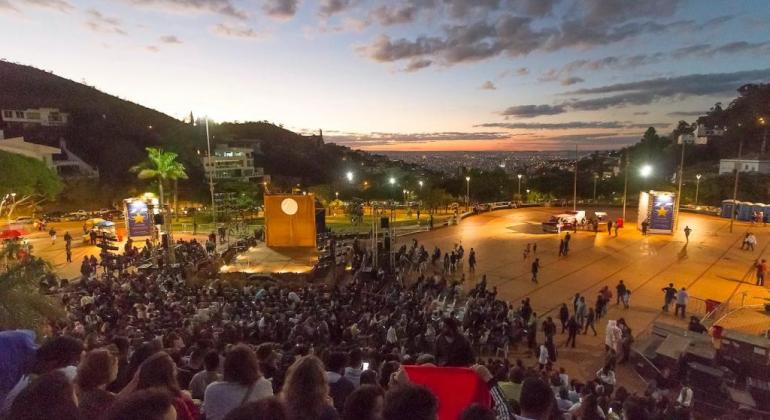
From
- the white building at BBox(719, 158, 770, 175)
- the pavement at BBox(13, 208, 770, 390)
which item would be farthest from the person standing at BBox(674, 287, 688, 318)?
the white building at BBox(719, 158, 770, 175)

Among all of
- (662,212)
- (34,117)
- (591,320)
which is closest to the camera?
(591,320)

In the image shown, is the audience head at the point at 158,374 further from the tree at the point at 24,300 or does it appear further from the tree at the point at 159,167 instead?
the tree at the point at 159,167

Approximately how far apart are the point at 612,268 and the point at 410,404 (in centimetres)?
2505

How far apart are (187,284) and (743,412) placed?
60.1ft

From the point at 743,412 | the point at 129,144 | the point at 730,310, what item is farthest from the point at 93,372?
the point at 129,144

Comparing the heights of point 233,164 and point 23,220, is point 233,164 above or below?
above

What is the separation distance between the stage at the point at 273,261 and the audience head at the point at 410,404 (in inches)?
806

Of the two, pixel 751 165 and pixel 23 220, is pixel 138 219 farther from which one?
pixel 751 165

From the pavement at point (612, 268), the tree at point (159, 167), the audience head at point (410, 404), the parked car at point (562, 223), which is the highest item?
the tree at point (159, 167)

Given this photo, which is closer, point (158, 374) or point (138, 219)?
point (158, 374)

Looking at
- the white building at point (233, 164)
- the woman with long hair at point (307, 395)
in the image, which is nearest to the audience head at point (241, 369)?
the woman with long hair at point (307, 395)

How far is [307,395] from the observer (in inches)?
111

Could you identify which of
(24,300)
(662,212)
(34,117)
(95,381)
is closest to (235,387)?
(95,381)

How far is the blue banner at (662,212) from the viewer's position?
107ft
